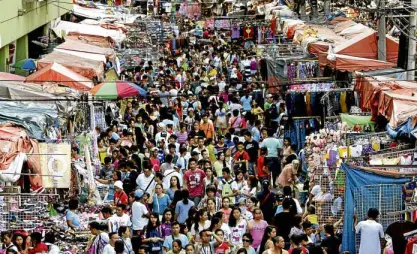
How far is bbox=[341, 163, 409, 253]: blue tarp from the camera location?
795 inches

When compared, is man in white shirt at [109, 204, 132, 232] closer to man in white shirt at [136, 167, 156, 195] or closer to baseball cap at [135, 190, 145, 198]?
baseball cap at [135, 190, 145, 198]

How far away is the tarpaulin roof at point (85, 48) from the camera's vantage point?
37.0 meters

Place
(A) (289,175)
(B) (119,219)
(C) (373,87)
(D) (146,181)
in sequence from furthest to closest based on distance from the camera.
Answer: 1. (C) (373,87)
2. (A) (289,175)
3. (D) (146,181)
4. (B) (119,219)

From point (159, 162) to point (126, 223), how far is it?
5112 mm

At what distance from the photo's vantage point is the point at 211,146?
26656mm

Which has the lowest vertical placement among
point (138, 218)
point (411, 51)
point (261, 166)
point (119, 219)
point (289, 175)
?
point (261, 166)

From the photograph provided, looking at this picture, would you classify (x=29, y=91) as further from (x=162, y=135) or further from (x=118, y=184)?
(x=118, y=184)

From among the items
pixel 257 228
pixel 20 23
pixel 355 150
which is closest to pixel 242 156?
pixel 355 150

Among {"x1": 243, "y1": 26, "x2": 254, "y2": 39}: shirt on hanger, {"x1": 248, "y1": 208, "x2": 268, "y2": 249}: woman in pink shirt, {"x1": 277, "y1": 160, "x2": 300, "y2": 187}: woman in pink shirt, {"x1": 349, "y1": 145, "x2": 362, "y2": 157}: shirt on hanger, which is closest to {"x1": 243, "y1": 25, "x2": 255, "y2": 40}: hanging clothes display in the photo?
{"x1": 243, "y1": 26, "x2": 254, "y2": 39}: shirt on hanger

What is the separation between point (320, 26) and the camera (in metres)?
42.7

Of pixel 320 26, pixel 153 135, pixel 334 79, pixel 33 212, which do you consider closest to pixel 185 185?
pixel 33 212

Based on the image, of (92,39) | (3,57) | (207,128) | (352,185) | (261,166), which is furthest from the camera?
(92,39)

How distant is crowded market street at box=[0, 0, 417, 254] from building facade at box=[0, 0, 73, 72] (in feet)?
0.38

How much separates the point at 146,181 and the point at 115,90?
7.89 metres
